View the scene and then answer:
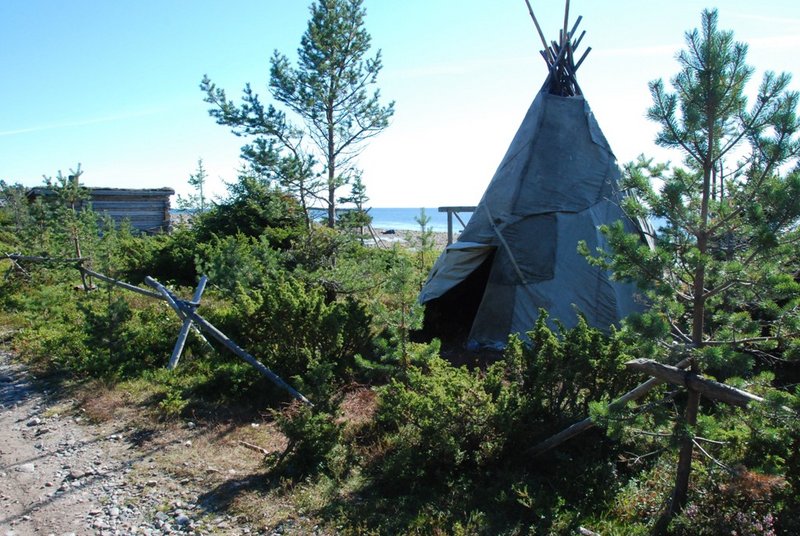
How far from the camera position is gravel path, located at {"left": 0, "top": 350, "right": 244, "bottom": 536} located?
13.4 ft

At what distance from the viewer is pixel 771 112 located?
10.9ft

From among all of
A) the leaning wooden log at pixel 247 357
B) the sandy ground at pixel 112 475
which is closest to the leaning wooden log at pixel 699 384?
the sandy ground at pixel 112 475

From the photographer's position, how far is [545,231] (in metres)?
7.91

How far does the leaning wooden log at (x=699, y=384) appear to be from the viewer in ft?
10.9

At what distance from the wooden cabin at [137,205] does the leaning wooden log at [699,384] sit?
63.0ft

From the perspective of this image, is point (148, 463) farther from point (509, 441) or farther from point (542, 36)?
point (542, 36)

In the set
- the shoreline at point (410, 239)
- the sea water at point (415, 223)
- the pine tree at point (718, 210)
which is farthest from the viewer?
the sea water at point (415, 223)

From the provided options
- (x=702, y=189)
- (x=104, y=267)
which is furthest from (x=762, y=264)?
(x=104, y=267)

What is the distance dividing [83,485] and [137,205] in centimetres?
1808

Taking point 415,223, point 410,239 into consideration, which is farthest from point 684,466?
point 415,223

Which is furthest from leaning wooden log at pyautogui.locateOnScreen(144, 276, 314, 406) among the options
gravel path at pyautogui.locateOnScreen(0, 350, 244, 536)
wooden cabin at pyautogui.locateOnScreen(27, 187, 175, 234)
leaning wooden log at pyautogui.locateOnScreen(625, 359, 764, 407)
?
wooden cabin at pyautogui.locateOnScreen(27, 187, 175, 234)

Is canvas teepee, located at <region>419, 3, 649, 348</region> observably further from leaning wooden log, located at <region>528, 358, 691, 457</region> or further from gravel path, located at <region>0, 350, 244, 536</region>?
gravel path, located at <region>0, 350, 244, 536</region>

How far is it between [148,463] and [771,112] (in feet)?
17.1

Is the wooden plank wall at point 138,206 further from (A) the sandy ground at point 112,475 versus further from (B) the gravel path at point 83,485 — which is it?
(B) the gravel path at point 83,485
